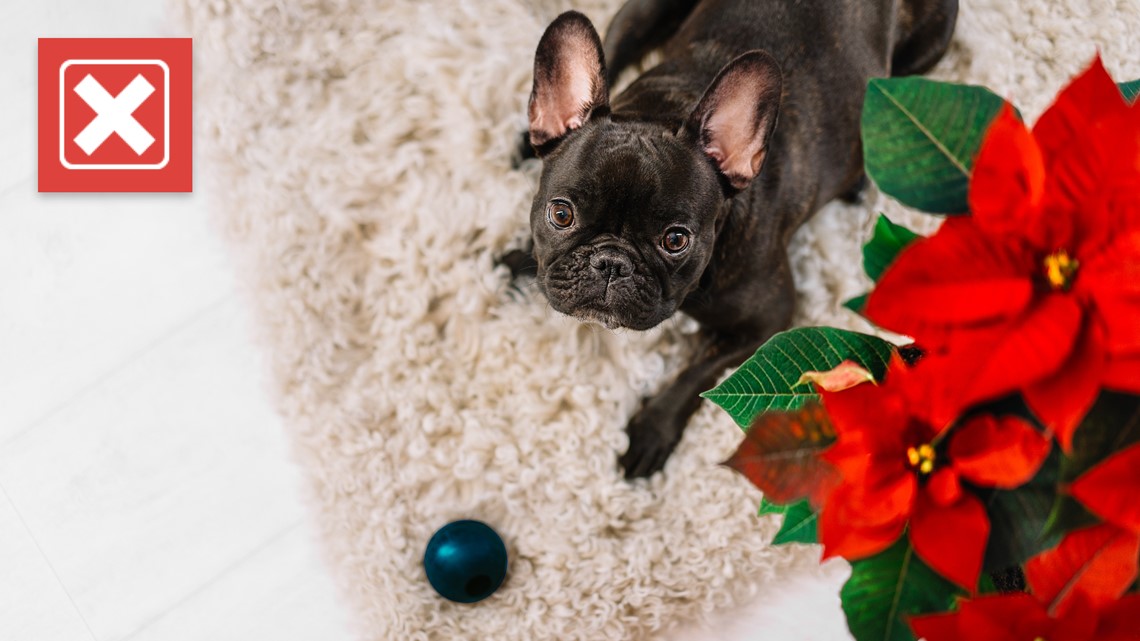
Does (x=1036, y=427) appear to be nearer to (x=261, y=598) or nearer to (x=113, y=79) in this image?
(x=261, y=598)

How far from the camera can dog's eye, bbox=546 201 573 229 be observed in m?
1.33

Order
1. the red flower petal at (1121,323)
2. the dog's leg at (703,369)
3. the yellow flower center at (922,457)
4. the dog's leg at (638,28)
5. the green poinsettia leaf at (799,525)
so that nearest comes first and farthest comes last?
the red flower petal at (1121,323) < the yellow flower center at (922,457) < the green poinsettia leaf at (799,525) < the dog's leg at (703,369) < the dog's leg at (638,28)

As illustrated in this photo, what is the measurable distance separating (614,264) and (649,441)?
0.50 meters

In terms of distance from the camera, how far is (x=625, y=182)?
1.28 m

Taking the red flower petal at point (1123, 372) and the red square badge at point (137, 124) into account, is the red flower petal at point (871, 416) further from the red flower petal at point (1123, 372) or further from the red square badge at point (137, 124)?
the red square badge at point (137, 124)

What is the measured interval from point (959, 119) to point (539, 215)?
84cm

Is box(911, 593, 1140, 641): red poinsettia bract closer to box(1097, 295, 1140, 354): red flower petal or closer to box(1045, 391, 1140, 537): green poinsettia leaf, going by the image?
box(1045, 391, 1140, 537): green poinsettia leaf

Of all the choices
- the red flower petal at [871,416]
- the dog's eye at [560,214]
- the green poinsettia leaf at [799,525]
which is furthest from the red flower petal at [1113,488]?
the dog's eye at [560,214]

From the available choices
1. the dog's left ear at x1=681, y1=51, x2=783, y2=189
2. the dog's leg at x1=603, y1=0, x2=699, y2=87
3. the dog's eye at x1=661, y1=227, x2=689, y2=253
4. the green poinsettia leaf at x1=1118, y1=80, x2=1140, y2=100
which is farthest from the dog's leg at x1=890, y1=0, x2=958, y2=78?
the green poinsettia leaf at x1=1118, y1=80, x2=1140, y2=100

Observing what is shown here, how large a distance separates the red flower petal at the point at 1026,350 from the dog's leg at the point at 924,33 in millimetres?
1280

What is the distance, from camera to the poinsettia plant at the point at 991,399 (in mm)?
493

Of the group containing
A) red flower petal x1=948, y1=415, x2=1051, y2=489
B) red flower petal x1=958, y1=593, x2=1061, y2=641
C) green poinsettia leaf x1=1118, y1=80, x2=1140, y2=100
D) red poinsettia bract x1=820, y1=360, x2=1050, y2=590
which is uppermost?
green poinsettia leaf x1=1118, y1=80, x2=1140, y2=100

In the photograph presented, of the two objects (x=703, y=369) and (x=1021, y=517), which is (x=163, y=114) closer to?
(x=703, y=369)

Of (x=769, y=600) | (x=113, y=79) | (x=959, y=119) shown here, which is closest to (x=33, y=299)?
(x=113, y=79)
